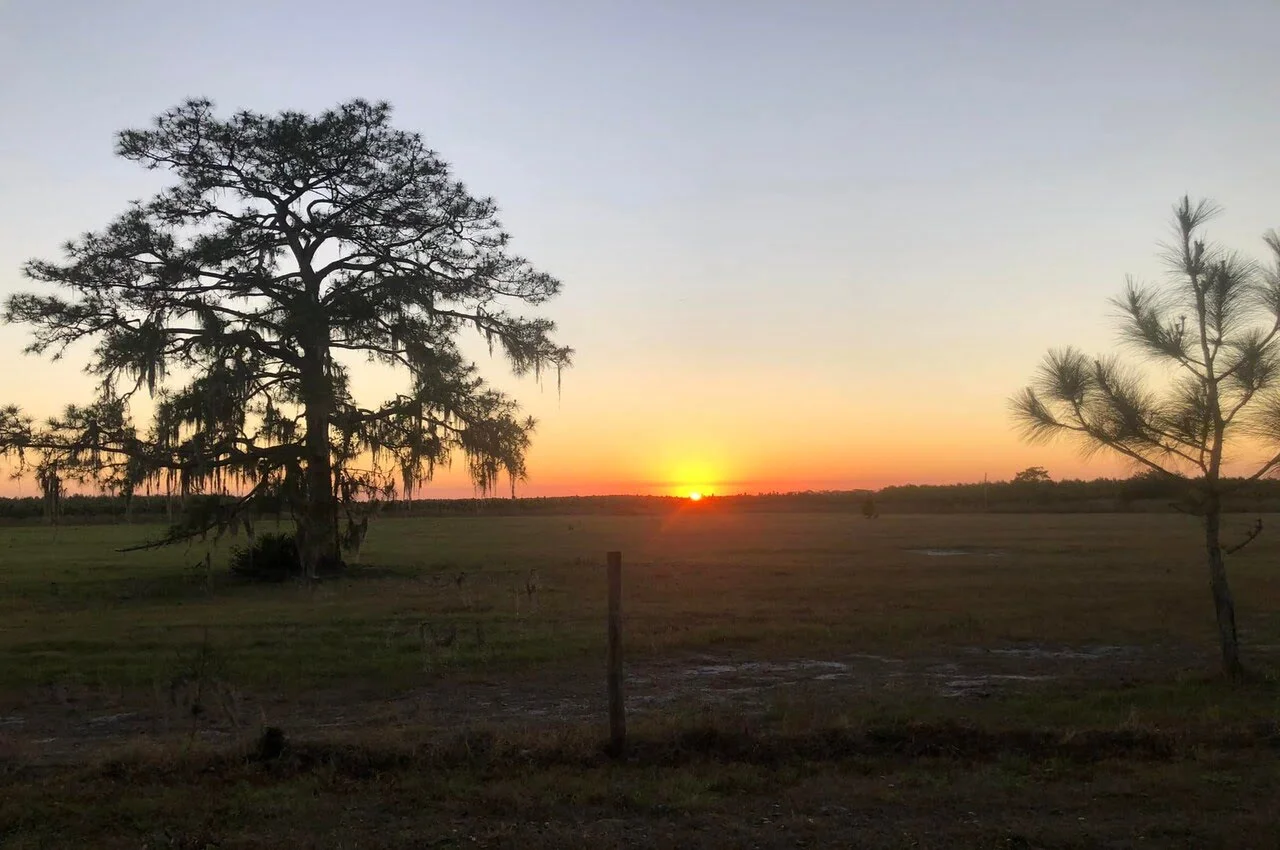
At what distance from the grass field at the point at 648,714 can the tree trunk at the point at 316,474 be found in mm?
1291

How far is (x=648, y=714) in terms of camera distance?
11.1m

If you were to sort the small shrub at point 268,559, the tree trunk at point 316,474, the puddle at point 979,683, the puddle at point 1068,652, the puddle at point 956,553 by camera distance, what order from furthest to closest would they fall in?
the puddle at point 956,553, the small shrub at point 268,559, the tree trunk at point 316,474, the puddle at point 1068,652, the puddle at point 979,683

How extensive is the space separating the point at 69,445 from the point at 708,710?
20.5 meters

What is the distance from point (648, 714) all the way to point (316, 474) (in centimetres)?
1772

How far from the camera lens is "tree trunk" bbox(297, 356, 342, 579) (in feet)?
84.2

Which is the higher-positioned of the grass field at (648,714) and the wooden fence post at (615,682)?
the wooden fence post at (615,682)

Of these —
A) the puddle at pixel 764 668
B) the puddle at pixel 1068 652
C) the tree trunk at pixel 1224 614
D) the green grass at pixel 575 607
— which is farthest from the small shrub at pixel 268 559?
the tree trunk at pixel 1224 614

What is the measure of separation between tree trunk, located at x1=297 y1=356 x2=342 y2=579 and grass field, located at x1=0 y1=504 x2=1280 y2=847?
50.8 inches

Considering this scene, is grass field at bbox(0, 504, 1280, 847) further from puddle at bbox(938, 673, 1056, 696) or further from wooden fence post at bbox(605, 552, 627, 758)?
wooden fence post at bbox(605, 552, 627, 758)

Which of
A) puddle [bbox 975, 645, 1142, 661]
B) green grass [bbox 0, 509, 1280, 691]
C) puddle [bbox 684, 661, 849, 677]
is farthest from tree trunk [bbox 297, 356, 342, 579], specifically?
puddle [bbox 975, 645, 1142, 661]

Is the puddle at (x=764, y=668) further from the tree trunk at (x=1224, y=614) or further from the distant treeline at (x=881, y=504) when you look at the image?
the distant treeline at (x=881, y=504)

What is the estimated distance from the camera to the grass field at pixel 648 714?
23.6 feet

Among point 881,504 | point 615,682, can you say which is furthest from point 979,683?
point 881,504

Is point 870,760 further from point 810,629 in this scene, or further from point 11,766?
point 810,629
